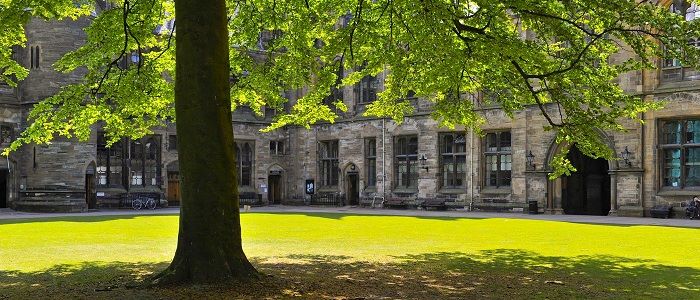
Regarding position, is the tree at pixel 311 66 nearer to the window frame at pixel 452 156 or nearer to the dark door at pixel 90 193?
the window frame at pixel 452 156

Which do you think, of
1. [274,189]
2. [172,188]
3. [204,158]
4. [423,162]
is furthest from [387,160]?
[204,158]

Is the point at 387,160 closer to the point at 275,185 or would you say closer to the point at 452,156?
the point at 452,156

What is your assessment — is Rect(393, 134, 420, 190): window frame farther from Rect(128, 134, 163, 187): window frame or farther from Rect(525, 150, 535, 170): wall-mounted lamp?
Rect(128, 134, 163, 187): window frame

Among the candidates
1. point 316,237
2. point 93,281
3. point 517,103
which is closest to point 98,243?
point 316,237

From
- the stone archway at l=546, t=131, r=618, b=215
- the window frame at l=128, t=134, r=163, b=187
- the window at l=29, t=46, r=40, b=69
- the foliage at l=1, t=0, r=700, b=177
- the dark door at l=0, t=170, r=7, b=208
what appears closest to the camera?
the foliage at l=1, t=0, r=700, b=177

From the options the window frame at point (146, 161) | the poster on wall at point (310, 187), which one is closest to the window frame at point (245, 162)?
the poster on wall at point (310, 187)

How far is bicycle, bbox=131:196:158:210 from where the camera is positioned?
3912cm

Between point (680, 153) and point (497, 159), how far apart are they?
9055 mm

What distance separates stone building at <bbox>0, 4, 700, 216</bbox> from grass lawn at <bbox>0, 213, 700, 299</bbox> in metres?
10.9

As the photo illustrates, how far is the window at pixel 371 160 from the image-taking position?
43344 mm

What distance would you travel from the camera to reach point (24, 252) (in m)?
14.4

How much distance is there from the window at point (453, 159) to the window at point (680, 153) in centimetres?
1030

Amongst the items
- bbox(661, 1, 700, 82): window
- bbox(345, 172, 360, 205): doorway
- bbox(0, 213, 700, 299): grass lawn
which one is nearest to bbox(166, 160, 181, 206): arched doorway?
bbox(345, 172, 360, 205): doorway

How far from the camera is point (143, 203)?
39.5 m
